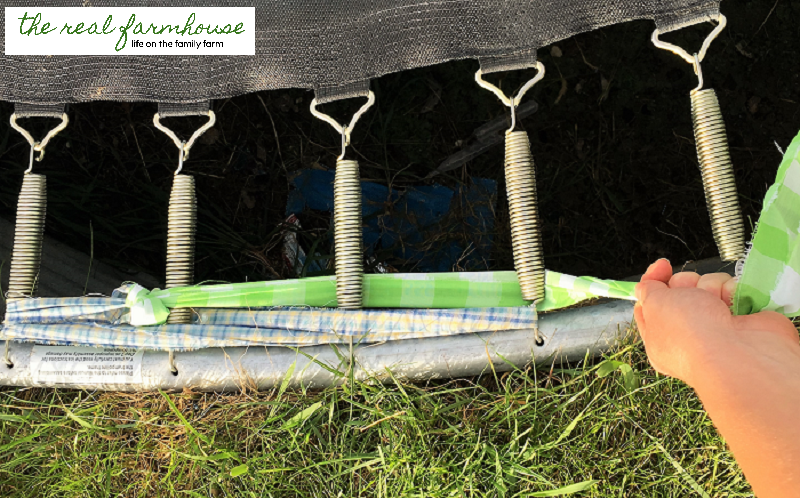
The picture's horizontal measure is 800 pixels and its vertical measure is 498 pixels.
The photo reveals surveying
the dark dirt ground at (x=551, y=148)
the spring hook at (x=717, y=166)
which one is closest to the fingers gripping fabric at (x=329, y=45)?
the spring hook at (x=717, y=166)

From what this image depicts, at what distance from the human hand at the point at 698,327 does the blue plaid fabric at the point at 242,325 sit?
188mm

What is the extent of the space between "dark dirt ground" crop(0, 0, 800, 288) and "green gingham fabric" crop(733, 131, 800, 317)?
55cm

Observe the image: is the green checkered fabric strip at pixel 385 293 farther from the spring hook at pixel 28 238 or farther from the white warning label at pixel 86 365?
the spring hook at pixel 28 238

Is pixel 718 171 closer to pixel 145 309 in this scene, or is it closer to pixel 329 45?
pixel 329 45

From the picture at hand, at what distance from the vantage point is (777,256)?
0.72m

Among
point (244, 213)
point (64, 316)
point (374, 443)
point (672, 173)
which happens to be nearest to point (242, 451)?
point (374, 443)

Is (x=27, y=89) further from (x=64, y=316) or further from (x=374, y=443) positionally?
(x=374, y=443)

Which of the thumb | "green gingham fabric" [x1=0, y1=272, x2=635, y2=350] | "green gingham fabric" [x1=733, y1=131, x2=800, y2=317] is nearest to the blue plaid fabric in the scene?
"green gingham fabric" [x1=0, y1=272, x2=635, y2=350]

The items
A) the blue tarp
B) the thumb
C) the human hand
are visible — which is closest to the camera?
the human hand

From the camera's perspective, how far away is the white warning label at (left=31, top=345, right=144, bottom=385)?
36.5 inches

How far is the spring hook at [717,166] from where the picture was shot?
868mm

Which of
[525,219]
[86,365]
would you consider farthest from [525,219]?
[86,365]

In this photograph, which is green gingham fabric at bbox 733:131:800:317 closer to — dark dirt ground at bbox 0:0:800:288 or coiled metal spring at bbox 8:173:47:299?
dark dirt ground at bbox 0:0:800:288

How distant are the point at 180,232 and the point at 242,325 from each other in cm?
16
